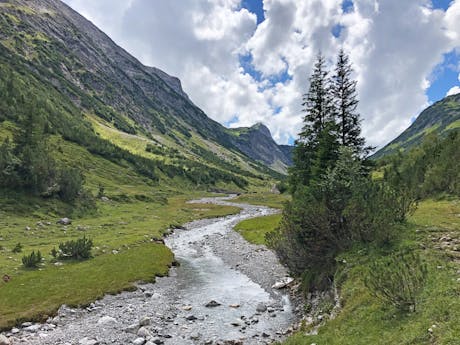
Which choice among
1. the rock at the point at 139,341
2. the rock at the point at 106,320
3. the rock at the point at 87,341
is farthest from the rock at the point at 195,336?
the rock at the point at 106,320

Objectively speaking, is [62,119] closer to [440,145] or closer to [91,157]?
[91,157]

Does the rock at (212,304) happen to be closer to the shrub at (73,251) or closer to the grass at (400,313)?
the grass at (400,313)

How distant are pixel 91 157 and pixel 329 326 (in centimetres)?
14597

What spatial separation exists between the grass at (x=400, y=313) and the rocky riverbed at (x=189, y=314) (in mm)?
4828

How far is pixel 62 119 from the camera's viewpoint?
171 m

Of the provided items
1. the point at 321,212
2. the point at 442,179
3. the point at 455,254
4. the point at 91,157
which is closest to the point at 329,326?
the point at 455,254

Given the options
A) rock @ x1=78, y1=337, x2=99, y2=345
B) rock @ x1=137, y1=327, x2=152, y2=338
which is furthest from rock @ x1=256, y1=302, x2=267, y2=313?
rock @ x1=78, y1=337, x2=99, y2=345

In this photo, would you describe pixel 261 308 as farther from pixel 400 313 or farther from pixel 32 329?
pixel 32 329

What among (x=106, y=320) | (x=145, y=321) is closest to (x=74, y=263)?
(x=106, y=320)

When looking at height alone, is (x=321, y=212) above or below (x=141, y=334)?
above

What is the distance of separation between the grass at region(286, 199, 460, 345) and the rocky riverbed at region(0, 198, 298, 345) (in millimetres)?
4828

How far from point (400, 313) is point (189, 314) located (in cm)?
1525

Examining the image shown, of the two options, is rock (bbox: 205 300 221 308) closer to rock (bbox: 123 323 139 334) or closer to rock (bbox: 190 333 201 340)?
rock (bbox: 190 333 201 340)

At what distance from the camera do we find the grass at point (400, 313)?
12039 millimetres
